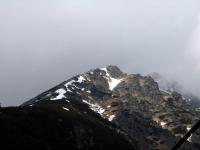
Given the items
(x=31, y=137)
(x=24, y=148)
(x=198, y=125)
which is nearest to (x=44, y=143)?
(x=31, y=137)

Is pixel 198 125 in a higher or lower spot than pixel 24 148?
lower

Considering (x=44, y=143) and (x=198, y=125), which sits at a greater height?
(x=44, y=143)

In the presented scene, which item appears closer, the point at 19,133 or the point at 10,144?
the point at 10,144

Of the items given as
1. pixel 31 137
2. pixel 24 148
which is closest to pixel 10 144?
pixel 24 148

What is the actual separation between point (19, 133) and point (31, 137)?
4975 millimetres

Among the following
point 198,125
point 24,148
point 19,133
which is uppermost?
point 19,133

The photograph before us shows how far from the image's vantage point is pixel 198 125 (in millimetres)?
6035

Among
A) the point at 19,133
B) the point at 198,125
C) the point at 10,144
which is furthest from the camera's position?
the point at 19,133

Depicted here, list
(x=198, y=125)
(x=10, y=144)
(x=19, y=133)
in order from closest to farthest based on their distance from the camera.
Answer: (x=198, y=125), (x=10, y=144), (x=19, y=133)

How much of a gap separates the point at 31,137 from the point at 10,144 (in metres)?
18.0

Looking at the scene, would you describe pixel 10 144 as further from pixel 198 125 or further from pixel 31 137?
pixel 198 125

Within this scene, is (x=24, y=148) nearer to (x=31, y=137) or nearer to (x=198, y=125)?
(x=31, y=137)

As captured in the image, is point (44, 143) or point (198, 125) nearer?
point (198, 125)

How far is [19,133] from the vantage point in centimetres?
19662
